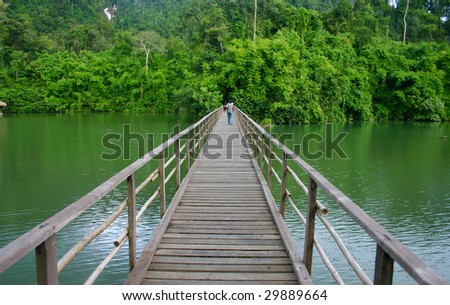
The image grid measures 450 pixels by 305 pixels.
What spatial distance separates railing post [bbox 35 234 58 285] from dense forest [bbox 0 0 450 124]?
26016 millimetres

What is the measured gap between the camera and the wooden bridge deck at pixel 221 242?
321cm

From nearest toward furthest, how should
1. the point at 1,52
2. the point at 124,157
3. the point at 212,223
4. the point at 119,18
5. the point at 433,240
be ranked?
the point at 212,223, the point at 433,240, the point at 124,157, the point at 1,52, the point at 119,18

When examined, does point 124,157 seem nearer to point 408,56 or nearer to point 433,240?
point 433,240

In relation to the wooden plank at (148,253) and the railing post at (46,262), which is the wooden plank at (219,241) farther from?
the railing post at (46,262)

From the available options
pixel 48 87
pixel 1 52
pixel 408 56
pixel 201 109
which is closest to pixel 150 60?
pixel 48 87

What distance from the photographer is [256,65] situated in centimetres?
2789

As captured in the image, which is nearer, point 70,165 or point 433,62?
point 70,165

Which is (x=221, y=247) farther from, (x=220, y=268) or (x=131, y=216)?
(x=131, y=216)

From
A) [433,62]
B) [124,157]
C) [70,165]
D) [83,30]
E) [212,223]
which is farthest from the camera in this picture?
[83,30]

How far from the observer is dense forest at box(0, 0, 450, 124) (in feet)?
95.7

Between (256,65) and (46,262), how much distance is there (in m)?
27.1

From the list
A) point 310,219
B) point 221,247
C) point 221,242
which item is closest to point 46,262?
point 310,219

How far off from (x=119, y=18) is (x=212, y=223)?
286ft

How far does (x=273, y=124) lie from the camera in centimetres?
2919
